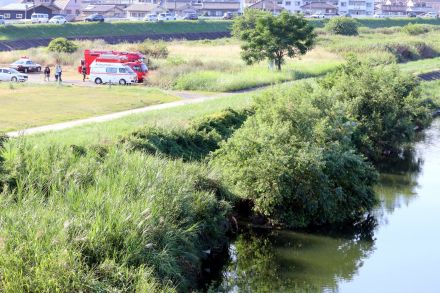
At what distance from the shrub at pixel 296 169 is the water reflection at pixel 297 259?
2.14 feet

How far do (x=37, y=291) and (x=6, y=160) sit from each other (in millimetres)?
6687

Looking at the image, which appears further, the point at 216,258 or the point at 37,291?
the point at 216,258

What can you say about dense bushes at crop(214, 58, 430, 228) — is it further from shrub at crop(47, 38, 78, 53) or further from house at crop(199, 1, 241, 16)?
house at crop(199, 1, 241, 16)

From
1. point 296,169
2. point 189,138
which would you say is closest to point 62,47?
point 189,138

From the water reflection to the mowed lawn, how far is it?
12.0 m

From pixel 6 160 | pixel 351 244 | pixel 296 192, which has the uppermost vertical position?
pixel 6 160

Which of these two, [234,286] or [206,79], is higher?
[206,79]

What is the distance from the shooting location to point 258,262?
20922mm

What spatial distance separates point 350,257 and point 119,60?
105ft

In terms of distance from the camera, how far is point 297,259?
21359 mm

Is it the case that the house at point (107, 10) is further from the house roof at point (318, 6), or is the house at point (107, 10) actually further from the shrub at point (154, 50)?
the shrub at point (154, 50)

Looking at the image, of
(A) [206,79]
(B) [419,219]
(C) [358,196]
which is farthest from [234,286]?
(A) [206,79]

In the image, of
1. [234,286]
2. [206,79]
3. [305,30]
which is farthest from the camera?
[305,30]

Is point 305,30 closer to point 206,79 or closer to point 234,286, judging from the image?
point 206,79
